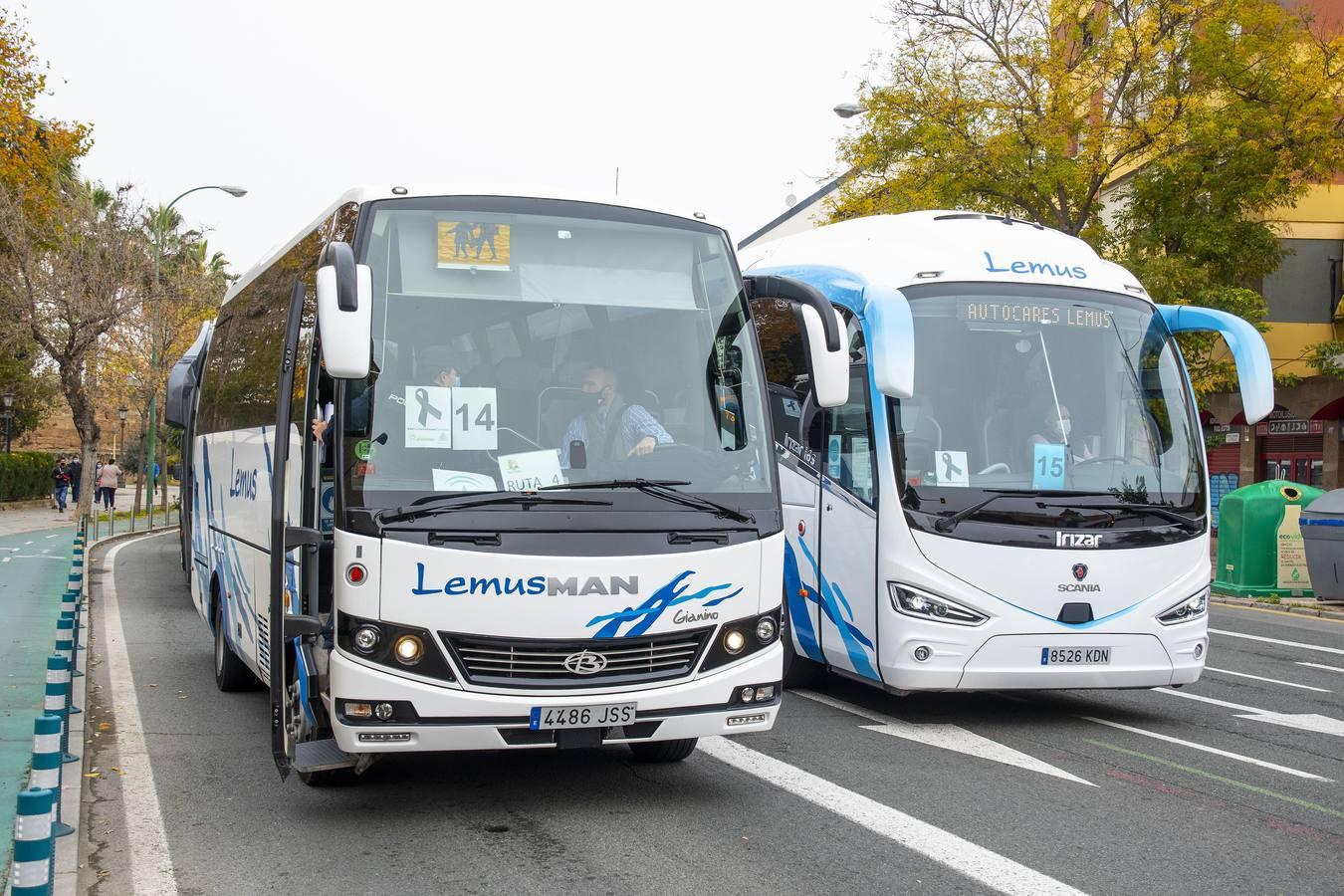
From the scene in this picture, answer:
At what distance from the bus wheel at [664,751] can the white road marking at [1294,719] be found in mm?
4335

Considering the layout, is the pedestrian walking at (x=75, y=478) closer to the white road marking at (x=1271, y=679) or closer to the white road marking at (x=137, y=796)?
the white road marking at (x=137, y=796)

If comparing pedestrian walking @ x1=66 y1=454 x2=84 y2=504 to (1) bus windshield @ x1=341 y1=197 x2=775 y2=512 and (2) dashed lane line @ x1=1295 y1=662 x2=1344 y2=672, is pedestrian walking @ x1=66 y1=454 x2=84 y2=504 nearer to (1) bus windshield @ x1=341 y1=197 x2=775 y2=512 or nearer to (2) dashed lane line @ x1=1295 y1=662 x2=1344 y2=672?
(2) dashed lane line @ x1=1295 y1=662 x2=1344 y2=672

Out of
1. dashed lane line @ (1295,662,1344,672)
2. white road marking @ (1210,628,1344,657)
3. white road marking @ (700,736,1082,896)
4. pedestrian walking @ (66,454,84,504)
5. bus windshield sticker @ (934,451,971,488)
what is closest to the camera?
white road marking @ (700,736,1082,896)

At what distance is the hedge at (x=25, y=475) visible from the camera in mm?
45875

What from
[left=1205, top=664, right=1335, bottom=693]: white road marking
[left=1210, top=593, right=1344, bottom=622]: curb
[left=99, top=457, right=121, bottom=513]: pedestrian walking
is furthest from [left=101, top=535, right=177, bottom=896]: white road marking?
[left=99, top=457, right=121, bottom=513]: pedestrian walking

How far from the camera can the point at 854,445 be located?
30.4 ft

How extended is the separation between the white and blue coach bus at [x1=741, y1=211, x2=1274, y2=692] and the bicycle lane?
4.95m

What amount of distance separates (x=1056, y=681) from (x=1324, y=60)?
20997mm

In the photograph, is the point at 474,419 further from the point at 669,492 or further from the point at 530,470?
the point at 669,492

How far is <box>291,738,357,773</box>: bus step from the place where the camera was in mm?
6273

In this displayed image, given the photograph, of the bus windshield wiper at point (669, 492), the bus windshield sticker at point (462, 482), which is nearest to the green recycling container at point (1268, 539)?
the bus windshield wiper at point (669, 492)

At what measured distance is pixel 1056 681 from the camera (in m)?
8.75

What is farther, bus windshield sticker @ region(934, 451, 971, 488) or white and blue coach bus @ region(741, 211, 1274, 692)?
bus windshield sticker @ region(934, 451, 971, 488)

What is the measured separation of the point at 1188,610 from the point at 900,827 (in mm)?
3558
